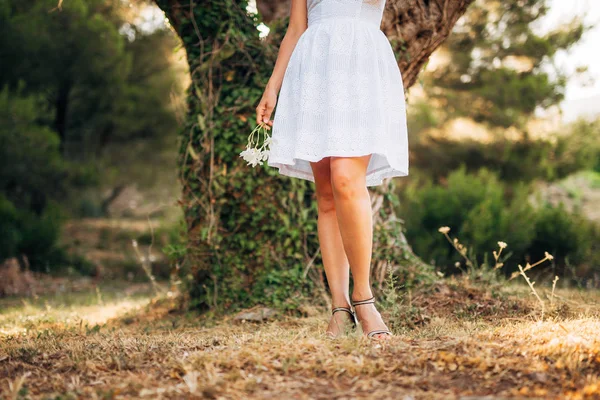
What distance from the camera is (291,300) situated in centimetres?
308

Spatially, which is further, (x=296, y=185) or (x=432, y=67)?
(x=432, y=67)

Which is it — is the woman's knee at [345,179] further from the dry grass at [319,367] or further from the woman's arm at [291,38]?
the dry grass at [319,367]

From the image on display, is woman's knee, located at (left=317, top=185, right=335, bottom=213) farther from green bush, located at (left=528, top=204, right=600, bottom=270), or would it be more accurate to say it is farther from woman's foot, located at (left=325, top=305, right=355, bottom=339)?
→ green bush, located at (left=528, top=204, right=600, bottom=270)

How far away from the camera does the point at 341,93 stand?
2.08 meters

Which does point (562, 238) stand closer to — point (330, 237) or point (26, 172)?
point (330, 237)

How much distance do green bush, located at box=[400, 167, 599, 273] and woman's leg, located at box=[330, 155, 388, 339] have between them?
3.72 meters

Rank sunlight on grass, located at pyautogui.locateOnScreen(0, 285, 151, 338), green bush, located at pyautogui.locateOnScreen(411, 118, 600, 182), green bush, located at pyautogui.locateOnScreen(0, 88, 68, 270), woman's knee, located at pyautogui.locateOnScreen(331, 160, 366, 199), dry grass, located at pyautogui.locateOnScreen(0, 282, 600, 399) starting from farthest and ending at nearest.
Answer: green bush, located at pyautogui.locateOnScreen(411, 118, 600, 182) < green bush, located at pyautogui.locateOnScreen(0, 88, 68, 270) < sunlight on grass, located at pyautogui.locateOnScreen(0, 285, 151, 338) < woman's knee, located at pyautogui.locateOnScreen(331, 160, 366, 199) < dry grass, located at pyautogui.locateOnScreen(0, 282, 600, 399)

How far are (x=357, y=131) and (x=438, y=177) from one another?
7823 millimetres

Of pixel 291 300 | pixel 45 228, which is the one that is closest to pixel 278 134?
pixel 291 300

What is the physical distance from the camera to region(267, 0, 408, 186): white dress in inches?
81.1

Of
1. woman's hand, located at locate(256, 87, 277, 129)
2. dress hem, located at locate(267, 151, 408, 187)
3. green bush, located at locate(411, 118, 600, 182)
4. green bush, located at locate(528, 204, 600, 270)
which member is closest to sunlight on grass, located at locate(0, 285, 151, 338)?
dress hem, located at locate(267, 151, 408, 187)

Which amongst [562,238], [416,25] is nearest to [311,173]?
[416,25]

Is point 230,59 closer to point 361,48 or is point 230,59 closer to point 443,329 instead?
point 361,48

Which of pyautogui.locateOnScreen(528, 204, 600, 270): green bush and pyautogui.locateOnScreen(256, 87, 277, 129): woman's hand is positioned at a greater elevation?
pyautogui.locateOnScreen(256, 87, 277, 129): woman's hand
